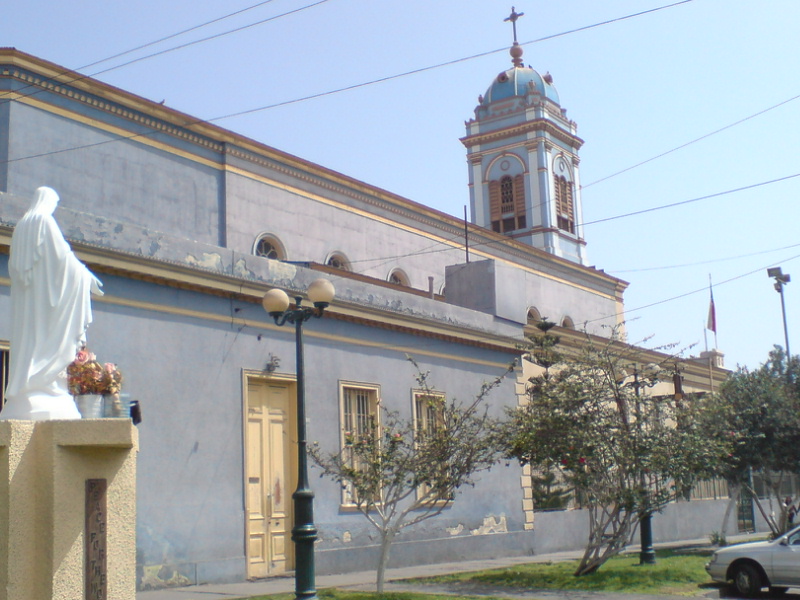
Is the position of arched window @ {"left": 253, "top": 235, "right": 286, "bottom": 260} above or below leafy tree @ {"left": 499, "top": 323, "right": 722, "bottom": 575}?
above

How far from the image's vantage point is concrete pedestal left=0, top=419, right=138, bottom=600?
25.9 feet

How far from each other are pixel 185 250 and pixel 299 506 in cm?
485

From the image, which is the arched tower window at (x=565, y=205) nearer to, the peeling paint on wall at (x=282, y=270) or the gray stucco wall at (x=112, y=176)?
the gray stucco wall at (x=112, y=176)

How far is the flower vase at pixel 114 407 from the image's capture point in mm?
8570

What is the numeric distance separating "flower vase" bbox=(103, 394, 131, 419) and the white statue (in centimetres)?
25

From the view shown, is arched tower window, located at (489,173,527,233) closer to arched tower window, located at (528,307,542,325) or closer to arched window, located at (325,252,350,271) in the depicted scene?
arched tower window, located at (528,307,542,325)

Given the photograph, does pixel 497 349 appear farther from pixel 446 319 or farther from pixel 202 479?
pixel 202 479

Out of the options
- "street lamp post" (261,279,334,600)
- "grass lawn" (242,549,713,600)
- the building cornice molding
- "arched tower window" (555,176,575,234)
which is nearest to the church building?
the building cornice molding

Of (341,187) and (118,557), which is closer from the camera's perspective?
(118,557)

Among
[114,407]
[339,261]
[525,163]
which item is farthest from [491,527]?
[525,163]

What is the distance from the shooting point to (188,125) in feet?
77.3

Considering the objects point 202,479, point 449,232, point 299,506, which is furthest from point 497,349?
point 449,232

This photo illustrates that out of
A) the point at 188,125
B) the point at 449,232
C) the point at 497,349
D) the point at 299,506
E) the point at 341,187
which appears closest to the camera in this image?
the point at 299,506

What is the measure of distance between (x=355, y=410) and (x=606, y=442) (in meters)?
4.63
